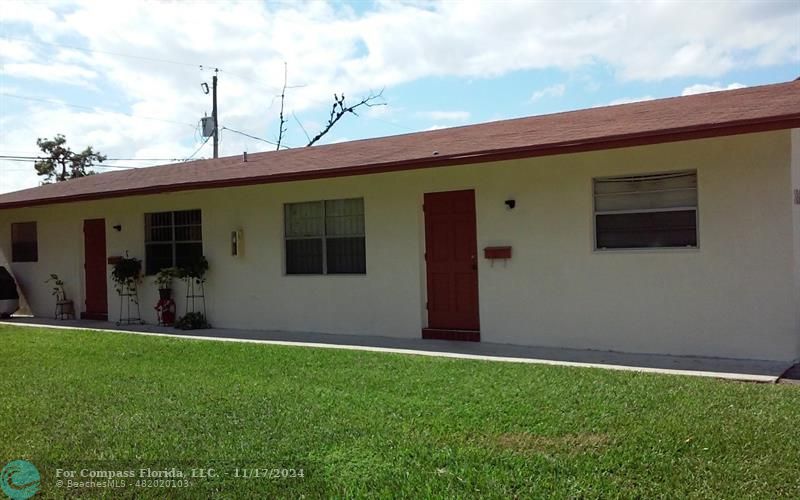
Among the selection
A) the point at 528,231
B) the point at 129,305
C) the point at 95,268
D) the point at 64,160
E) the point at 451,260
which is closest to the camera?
the point at 528,231

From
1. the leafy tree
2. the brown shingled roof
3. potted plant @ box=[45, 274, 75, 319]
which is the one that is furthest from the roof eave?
the leafy tree

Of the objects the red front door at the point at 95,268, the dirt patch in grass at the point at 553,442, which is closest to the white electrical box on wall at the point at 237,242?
the red front door at the point at 95,268

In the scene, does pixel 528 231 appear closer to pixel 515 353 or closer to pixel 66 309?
pixel 515 353

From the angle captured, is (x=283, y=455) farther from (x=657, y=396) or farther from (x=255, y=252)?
(x=255, y=252)

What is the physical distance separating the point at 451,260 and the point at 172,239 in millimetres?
5913

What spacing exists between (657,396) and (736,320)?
7.76ft

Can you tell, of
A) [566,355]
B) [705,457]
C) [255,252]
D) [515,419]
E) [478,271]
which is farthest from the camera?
[255,252]

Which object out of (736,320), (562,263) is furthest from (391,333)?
(736,320)

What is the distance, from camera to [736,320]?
7.39m

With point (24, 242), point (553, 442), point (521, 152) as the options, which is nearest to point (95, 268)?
point (24, 242)

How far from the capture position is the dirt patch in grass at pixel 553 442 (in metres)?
4.42

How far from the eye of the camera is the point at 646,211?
791 centimetres

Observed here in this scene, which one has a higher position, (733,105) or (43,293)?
(733,105)

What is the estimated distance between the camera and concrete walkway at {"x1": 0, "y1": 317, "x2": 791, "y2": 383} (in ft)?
22.6
